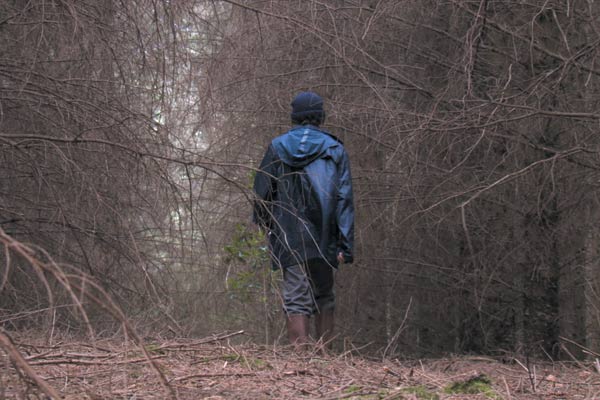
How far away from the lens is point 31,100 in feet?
17.8

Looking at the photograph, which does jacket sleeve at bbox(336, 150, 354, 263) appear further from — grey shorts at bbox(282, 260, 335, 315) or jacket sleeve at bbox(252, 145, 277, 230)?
jacket sleeve at bbox(252, 145, 277, 230)

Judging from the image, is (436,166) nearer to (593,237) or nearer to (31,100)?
(593,237)

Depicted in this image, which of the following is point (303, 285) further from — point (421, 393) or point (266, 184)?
point (421, 393)

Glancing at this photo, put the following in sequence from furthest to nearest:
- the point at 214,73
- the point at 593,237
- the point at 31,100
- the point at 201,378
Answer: the point at 593,237 → the point at 214,73 → the point at 31,100 → the point at 201,378

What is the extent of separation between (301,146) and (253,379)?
229 centimetres

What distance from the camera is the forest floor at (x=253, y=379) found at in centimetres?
355

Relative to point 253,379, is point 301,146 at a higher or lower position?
higher

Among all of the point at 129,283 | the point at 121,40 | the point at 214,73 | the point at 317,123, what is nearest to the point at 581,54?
the point at 317,123

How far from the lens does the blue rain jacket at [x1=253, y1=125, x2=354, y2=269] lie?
19.2ft

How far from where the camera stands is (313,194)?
5887 millimetres

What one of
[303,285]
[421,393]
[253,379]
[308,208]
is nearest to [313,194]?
[308,208]

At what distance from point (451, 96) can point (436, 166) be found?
58cm

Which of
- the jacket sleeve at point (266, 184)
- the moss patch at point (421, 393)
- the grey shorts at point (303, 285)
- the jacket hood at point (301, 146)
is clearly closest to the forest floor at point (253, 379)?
→ the moss patch at point (421, 393)

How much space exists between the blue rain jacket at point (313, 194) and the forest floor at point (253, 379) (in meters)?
1.33
